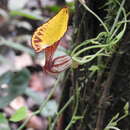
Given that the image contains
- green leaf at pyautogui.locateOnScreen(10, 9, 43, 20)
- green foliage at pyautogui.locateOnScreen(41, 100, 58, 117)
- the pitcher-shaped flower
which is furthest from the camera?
green leaf at pyautogui.locateOnScreen(10, 9, 43, 20)

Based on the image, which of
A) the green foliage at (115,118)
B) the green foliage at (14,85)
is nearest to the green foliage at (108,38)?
the green foliage at (115,118)

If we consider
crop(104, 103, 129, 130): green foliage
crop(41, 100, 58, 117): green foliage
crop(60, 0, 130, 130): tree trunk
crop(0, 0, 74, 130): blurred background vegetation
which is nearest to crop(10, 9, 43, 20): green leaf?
crop(0, 0, 74, 130): blurred background vegetation

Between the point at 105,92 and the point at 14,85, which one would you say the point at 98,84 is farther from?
the point at 14,85

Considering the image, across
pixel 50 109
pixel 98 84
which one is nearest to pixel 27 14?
pixel 50 109

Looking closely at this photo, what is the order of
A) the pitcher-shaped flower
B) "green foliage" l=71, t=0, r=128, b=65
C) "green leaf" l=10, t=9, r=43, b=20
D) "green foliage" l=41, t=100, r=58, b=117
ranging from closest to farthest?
the pitcher-shaped flower → "green foliage" l=71, t=0, r=128, b=65 → "green foliage" l=41, t=100, r=58, b=117 → "green leaf" l=10, t=9, r=43, b=20

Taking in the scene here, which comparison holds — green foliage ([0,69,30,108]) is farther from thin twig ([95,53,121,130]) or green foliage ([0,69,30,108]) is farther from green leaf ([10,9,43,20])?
thin twig ([95,53,121,130])

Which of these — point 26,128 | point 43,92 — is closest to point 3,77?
point 26,128
